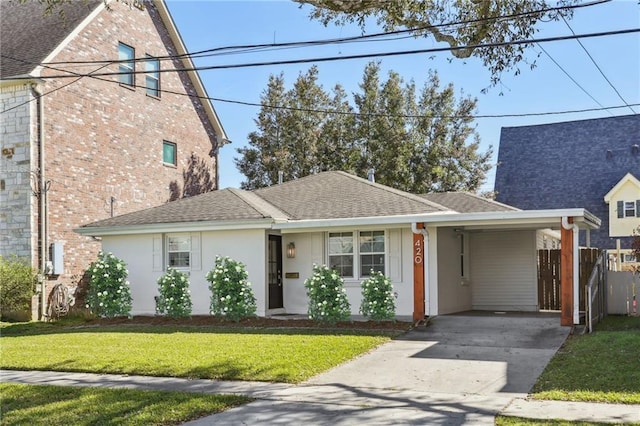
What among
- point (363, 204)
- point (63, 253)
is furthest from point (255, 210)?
point (63, 253)

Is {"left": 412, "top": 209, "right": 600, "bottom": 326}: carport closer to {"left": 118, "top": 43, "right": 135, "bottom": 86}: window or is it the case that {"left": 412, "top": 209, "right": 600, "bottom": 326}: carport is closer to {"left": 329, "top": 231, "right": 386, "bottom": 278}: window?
{"left": 329, "top": 231, "right": 386, "bottom": 278}: window

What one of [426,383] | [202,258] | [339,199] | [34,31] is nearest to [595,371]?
[426,383]

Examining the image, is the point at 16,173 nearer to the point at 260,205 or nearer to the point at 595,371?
the point at 260,205

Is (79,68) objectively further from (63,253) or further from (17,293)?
(17,293)

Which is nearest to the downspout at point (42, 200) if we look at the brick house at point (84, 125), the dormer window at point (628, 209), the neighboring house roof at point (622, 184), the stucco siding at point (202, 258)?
the brick house at point (84, 125)

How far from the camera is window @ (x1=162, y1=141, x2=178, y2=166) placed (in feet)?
81.3

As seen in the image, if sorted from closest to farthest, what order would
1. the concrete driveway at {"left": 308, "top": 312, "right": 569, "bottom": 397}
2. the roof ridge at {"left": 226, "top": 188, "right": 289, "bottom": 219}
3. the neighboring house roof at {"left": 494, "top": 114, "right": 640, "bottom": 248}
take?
the concrete driveway at {"left": 308, "top": 312, "right": 569, "bottom": 397}
the roof ridge at {"left": 226, "top": 188, "right": 289, "bottom": 219}
the neighboring house roof at {"left": 494, "top": 114, "right": 640, "bottom": 248}

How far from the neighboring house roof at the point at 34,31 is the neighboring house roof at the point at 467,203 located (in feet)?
28.3

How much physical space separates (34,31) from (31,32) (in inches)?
4.2

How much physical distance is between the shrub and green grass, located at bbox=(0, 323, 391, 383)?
10.6ft

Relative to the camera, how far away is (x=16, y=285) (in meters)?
18.1

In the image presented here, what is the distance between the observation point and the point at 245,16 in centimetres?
1488

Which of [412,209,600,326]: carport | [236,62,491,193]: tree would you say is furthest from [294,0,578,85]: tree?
[236,62,491,193]: tree

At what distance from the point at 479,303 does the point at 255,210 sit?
21.9 ft
